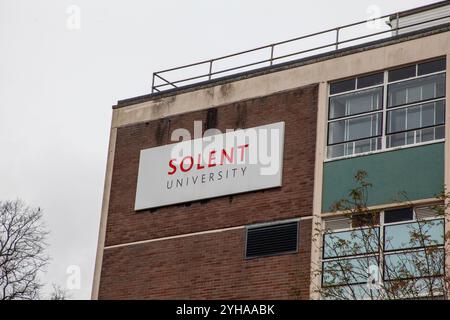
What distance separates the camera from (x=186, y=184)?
1113 inches

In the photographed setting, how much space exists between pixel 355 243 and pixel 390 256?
348 centimetres

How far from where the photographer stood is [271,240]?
2611 cm

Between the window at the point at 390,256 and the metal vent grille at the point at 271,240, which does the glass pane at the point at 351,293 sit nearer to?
the window at the point at 390,256

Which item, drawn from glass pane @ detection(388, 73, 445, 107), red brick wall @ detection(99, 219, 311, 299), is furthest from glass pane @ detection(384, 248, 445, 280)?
glass pane @ detection(388, 73, 445, 107)

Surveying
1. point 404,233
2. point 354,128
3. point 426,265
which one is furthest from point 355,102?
point 426,265

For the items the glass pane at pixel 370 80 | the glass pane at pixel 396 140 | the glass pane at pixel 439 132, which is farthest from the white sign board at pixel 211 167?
the glass pane at pixel 439 132

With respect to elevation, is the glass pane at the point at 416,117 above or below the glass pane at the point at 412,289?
above

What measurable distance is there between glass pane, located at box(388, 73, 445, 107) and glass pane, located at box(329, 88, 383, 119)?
0.34 metres

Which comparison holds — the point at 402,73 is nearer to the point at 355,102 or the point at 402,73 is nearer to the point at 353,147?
the point at 355,102

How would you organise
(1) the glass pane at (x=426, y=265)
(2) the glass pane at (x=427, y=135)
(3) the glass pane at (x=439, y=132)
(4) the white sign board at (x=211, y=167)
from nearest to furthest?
(1) the glass pane at (x=426, y=265), (3) the glass pane at (x=439, y=132), (2) the glass pane at (x=427, y=135), (4) the white sign board at (x=211, y=167)

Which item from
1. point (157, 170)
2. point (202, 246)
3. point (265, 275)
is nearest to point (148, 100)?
point (157, 170)

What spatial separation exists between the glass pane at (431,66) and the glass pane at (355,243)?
4.37 meters

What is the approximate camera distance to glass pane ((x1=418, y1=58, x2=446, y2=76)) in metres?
25.2

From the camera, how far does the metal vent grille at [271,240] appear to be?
25.8 metres
